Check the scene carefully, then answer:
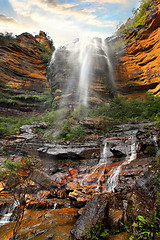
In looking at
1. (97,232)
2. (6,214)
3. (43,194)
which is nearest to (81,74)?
(43,194)

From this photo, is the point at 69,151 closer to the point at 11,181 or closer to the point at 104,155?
the point at 104,155

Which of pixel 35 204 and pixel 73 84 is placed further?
pixel 73 84

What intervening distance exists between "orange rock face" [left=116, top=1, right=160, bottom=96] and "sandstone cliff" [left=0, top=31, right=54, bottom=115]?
51.0 feet

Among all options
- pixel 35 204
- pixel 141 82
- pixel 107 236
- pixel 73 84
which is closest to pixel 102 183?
pixel 35 204

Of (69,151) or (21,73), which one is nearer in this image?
(69,151)

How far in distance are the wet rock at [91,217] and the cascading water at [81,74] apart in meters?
15.8

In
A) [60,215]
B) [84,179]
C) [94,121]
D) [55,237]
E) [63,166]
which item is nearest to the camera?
[55,237]

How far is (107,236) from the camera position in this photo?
127 inches

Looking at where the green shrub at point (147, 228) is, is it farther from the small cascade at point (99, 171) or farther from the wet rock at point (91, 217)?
the small cascade at point (99, 171)

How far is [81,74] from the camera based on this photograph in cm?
2248

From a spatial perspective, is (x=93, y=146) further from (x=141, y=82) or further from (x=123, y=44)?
(x=123, y=44)

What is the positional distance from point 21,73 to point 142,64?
2196cm

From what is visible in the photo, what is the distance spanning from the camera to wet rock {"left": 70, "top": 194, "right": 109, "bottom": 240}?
10.8ft

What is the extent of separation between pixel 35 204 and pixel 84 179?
11.4 feet
